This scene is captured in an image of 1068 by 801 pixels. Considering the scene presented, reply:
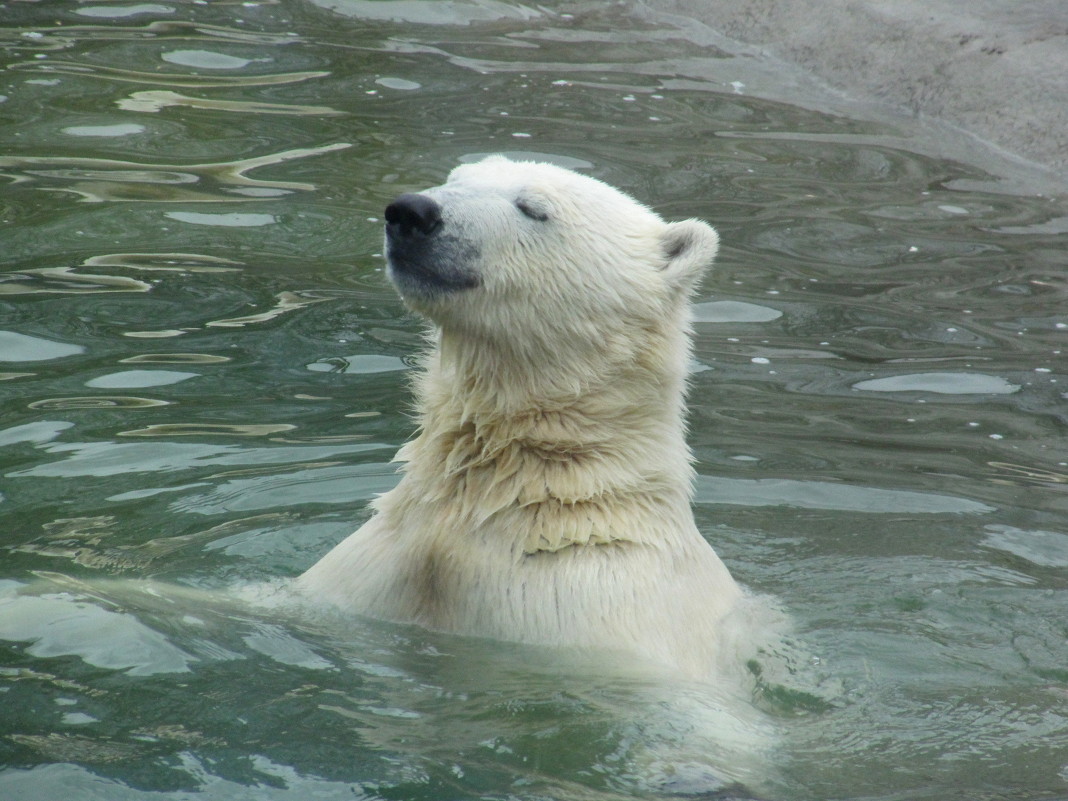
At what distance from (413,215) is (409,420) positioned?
2207mm

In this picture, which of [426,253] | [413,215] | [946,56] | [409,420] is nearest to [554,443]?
[426,253]

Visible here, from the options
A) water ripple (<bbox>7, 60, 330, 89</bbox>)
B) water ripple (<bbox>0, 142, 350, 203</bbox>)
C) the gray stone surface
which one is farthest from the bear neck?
water ripple (<bbox>7, 60, 330, 89</bbox>)

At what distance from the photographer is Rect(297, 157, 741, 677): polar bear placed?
3668 mm

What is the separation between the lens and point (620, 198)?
419 cm

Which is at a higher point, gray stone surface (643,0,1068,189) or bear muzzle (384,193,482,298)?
gray stone surface (643,0,1068,189)

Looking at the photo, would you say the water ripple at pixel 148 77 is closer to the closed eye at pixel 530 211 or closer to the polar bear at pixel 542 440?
the polar bear at pixel 542 440

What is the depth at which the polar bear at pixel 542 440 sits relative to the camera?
3668mm

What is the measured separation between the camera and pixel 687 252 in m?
4.00

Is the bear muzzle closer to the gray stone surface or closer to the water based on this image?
the water

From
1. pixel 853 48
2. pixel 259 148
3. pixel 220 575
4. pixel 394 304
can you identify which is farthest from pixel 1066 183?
pixel 220 575

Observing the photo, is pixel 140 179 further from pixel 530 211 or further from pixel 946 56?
pixel 946 56

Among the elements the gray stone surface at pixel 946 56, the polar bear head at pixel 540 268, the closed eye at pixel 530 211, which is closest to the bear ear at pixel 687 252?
the polar bear head at pixel 540 268

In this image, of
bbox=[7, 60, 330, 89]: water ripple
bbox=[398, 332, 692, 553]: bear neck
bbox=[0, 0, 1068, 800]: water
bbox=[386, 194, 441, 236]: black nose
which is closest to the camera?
bbox=[0, 0, 1068, 800]: water

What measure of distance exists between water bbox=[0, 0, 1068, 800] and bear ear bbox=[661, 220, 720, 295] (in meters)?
1.14
